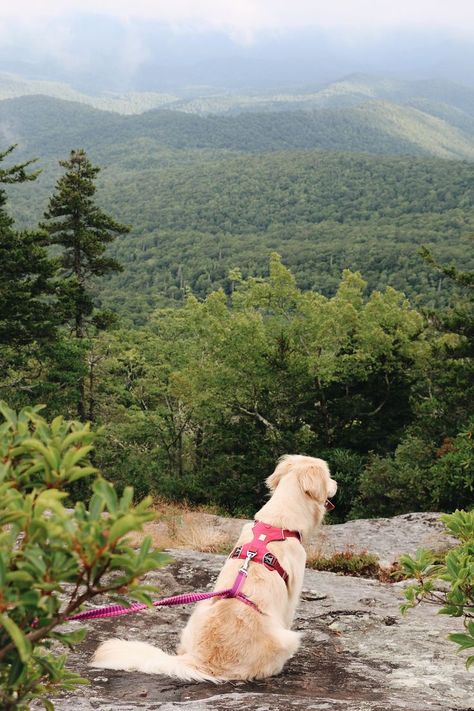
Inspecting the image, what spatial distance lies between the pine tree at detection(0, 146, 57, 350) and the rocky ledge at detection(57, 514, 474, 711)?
14.3m

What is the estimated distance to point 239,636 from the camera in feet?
12.3

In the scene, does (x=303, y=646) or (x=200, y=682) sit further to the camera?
(x=303, y=646)

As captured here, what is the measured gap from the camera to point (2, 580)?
1.31 m

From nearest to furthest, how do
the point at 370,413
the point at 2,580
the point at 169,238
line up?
the point at 2,580 < the point at 370,413 < the point at 169,238

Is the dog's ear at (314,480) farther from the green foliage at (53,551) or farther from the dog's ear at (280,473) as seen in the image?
the green foliage at (53,551)

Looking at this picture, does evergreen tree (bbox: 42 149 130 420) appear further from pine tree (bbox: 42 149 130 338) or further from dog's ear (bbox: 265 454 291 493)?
dog's ear (bbox: 265 454 291 493)

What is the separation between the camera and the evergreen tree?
2364 cm

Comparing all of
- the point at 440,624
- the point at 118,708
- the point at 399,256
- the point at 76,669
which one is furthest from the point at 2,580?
the point at 399,256

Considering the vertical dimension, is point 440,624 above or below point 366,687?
below

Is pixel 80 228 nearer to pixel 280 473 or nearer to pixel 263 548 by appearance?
pixel 280 473

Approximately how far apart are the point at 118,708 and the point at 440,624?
306cm

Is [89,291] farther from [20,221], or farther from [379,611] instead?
[20,221]

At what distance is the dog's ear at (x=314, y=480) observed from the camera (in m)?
4.43

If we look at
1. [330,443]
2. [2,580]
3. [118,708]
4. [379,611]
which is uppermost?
[2,580]
